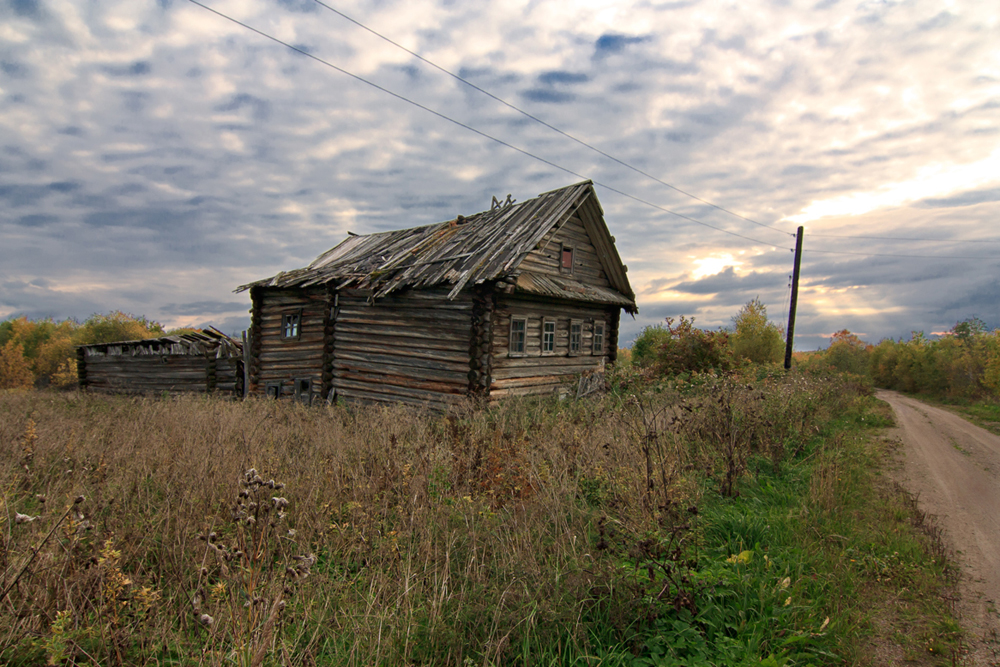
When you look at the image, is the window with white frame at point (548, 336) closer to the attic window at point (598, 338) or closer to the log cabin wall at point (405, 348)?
the attic window at point (598, 338)

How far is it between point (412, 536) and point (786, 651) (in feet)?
8.55

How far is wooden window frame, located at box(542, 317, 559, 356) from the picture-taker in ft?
48.3

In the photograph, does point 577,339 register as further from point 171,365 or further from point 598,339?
point 171,365

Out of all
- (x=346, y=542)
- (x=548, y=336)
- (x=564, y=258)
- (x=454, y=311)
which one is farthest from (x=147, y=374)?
(x=346, y=542)

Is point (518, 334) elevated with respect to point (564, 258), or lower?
lower

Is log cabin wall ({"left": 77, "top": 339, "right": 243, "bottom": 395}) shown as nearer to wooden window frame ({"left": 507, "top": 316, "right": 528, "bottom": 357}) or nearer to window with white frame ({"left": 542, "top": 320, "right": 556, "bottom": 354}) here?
wooden window frame ({"left": 507, "top": 316, "right": 528, "bottom": 357})

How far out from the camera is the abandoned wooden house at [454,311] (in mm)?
12781

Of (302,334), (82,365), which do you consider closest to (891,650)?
(302,334)

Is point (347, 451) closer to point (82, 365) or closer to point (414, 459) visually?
point (414, 459)

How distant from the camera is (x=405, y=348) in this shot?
13.9 m

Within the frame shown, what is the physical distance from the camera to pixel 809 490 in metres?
5.60

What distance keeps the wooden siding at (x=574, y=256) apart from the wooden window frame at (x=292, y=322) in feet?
27.9

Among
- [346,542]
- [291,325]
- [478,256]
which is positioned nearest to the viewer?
[346,542]

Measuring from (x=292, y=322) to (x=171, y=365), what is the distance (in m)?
7.24
